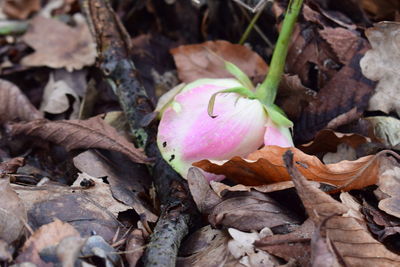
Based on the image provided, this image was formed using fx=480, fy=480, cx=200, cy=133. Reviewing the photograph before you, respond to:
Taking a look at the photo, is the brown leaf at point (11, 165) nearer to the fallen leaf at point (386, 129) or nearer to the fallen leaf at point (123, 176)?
the fallen leaf at point (123, 176)

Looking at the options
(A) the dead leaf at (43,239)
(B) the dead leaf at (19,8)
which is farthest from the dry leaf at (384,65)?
(B) the dead leaf at (19,8)

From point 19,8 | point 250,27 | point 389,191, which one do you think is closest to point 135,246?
point 389,191

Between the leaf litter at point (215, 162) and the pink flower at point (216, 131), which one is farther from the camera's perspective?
the pink flower at point (216, 131)

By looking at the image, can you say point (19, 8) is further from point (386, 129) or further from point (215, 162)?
point (386, 129)

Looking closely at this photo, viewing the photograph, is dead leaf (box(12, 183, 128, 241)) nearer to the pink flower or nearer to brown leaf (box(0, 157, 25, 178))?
brown leaf (box(0, 157, 25, 178))

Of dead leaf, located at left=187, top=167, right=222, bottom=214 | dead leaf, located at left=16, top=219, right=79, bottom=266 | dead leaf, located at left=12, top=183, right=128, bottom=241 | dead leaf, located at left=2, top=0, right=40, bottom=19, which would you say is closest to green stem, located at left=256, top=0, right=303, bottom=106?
dead leaf, located at left=187, top=167, right=222, bottom=214

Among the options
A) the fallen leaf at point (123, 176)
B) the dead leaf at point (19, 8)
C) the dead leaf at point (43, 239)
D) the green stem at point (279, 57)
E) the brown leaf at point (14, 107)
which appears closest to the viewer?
the dead leaf at point (43, 239)

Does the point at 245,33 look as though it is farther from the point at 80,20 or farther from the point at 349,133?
the point at 80,20
